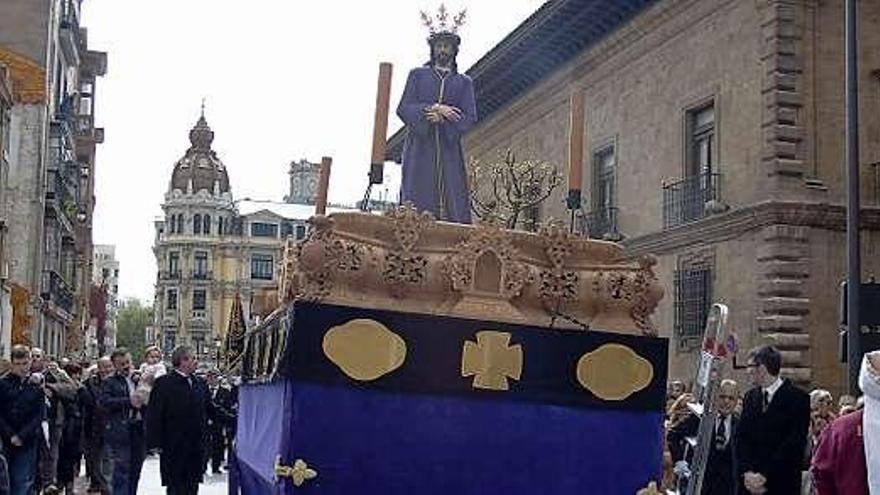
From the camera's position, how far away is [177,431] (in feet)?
39.1

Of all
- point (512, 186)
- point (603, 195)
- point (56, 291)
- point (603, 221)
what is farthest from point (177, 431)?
point (56, 291)

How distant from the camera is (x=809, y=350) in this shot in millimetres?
22359

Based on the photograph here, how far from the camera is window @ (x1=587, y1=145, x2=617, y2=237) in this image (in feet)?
95.9

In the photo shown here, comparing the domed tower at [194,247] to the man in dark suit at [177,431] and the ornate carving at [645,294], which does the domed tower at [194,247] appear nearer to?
the man in dark suit at [177,431]

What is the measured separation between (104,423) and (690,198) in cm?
1477

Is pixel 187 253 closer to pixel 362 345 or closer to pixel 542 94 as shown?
pixel 542 94

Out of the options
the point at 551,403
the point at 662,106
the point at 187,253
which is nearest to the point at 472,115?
the point at 551,403

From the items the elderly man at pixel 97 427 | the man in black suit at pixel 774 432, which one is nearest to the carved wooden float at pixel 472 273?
the man in black suit at pixel 774 432

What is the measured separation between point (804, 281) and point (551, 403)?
1644 cm

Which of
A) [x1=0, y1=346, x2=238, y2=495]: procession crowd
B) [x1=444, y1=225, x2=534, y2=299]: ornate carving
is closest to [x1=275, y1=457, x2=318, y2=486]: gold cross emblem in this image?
[x1=444, y1=225, x2=534, y2=299]: ornate carving

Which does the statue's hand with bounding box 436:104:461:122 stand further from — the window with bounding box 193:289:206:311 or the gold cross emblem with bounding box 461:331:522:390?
the window with bounding box 193:289:206:311

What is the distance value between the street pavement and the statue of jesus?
933cm

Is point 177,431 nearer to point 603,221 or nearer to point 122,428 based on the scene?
point 122,428

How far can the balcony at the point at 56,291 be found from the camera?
4257cm
